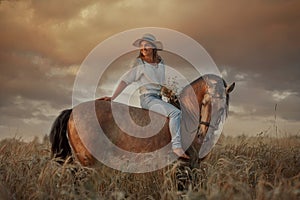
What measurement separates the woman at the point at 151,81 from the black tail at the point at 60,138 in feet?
2.66

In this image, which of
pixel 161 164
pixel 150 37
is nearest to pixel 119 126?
pixel 161 164

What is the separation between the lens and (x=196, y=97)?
22.5 feet

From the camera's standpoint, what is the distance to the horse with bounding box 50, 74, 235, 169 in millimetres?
6694

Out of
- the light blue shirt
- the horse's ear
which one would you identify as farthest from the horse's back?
the horse's ear

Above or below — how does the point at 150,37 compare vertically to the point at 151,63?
above

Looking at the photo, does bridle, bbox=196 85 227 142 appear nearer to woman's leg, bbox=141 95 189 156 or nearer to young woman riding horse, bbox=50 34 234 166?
young woman riding horse, bbox=50 34 234 166

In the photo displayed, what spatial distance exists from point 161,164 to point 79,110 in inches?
64.4

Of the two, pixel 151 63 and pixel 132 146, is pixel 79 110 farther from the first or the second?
pixel 151 63

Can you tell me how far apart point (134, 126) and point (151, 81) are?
33.6 inches

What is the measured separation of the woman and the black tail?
2.66 feet

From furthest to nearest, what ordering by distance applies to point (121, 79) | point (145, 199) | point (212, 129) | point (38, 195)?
point (121, 79) → point (212, 129) → point (145, 199) → point (38, 195)

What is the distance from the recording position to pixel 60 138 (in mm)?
6969

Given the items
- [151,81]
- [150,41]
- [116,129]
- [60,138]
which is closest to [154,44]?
[150,41]

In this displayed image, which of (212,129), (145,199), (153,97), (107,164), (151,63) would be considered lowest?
(145,199)
